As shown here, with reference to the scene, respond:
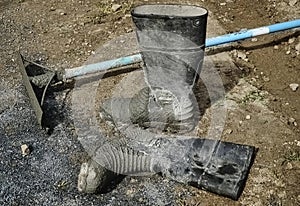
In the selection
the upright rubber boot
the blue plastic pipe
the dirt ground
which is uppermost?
the upright rubber boot

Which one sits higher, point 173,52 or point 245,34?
point 173,52

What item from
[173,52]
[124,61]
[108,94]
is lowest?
[108,94]

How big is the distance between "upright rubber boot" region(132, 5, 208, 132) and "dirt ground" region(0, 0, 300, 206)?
276 millimetres

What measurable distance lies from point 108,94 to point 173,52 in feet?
2.73

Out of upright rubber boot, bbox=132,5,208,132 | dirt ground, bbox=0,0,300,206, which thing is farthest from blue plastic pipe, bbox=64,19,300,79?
upright rubber boot, bbox=132,5,208,132

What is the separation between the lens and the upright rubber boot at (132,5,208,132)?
281 centimetres

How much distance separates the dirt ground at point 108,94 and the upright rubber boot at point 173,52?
0.28m

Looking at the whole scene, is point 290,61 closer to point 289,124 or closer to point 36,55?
point 289,124

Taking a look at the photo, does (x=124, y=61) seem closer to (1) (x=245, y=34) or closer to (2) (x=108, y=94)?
(2) (x=108, y=94)

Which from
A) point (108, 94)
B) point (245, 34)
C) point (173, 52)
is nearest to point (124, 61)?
point (108, 94)

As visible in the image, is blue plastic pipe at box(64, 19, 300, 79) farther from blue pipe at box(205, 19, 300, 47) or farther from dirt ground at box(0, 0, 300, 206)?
dirt ground at box(0, 0, 300, 206)

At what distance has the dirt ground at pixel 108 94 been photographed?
287 centimetres

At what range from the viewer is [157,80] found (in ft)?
10.2

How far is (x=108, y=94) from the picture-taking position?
356 centimetres
